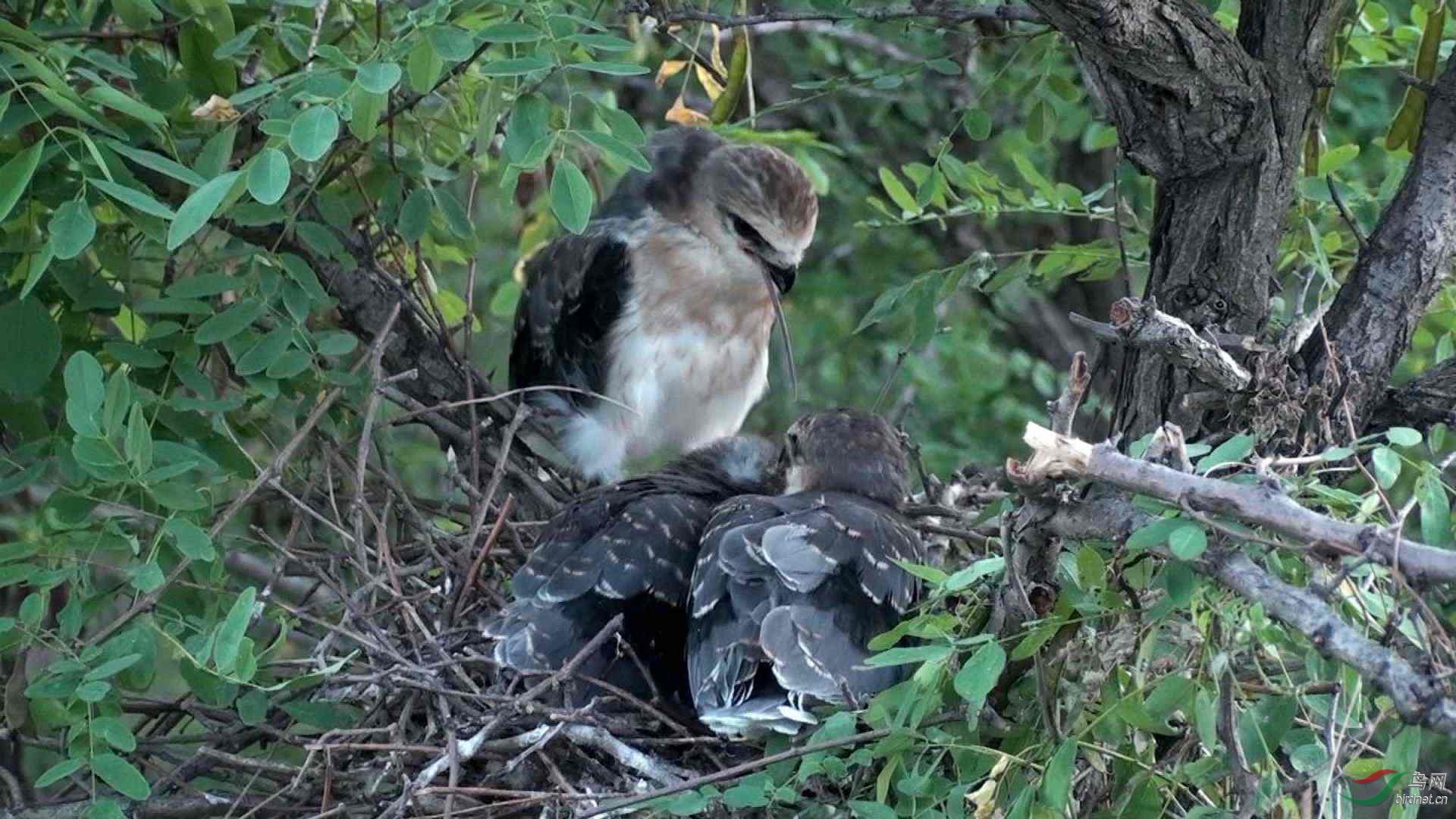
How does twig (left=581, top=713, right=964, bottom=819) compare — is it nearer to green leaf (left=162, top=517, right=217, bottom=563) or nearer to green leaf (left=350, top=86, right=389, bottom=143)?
green leaf (left=162, top=517, right=217, bottom=563)

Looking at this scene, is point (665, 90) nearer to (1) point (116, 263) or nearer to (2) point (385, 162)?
(2) point (385, 162)

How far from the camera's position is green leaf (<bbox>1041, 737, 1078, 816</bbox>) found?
282 centimetres

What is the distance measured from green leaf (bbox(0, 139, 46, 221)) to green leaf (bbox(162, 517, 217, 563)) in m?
0.70

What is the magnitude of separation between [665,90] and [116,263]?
3.98 m

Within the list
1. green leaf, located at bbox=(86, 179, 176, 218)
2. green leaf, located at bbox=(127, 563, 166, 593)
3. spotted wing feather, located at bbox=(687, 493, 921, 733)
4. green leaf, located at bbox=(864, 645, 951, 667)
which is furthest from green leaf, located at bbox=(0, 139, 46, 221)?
green leaf, located at bbox=(864, 645, 951, 667)

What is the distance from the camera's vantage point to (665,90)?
26.0 feet

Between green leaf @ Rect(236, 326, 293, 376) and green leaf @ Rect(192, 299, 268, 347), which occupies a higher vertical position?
green leaf @ Rect(192, 299, 268, 347)

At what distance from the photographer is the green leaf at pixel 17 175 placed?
11.6 ft

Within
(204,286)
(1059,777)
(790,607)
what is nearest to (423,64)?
(204,286)

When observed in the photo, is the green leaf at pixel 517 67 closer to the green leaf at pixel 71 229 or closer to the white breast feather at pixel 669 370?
the green leaf at pixel 71 229

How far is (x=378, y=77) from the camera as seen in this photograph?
11.7 feet

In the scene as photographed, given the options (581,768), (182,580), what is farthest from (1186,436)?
(182,580)

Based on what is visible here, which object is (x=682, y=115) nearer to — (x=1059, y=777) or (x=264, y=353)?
(x=264, y=353)

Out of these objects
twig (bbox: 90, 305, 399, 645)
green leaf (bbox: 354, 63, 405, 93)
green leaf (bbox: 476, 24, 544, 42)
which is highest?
green leaf (bbox: 476, 24, 544, 42)
